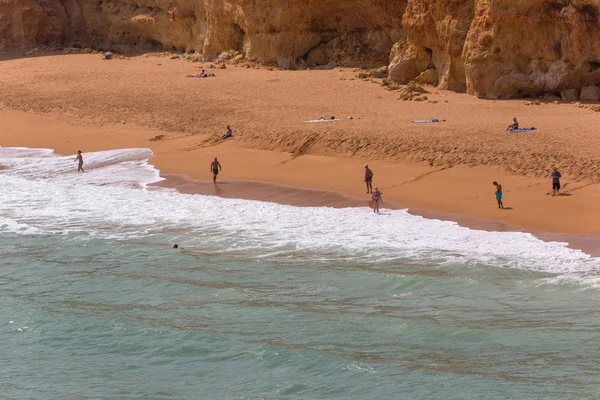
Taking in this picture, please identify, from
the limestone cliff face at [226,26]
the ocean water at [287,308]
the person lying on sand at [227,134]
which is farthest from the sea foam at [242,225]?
the limestone cliff face at [226,26]

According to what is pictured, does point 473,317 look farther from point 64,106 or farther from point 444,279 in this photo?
point 64,106

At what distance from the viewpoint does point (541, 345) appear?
1168 cm

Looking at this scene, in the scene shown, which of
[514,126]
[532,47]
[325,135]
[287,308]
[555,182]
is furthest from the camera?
[532,47]

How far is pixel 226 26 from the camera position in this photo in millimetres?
35781

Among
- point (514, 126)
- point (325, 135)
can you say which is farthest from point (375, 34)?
point (514, 126)

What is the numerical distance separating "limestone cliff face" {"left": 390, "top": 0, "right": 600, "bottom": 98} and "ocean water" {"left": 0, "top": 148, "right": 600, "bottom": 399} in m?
9.41

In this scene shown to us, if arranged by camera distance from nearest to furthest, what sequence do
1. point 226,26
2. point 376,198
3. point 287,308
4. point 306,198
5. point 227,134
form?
point 287,308, point 376,198, point 306,198, point 227,134, point 226,26

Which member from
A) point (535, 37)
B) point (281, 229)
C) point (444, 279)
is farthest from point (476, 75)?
point (444, 279)

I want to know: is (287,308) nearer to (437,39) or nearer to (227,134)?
(227,134)

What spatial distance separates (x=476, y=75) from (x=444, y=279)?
1345 centimetres

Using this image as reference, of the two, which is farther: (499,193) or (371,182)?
(371,182)

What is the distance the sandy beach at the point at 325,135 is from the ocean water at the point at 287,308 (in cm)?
169

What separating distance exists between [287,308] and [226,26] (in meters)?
24.0

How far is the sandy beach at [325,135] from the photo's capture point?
62.3ft
